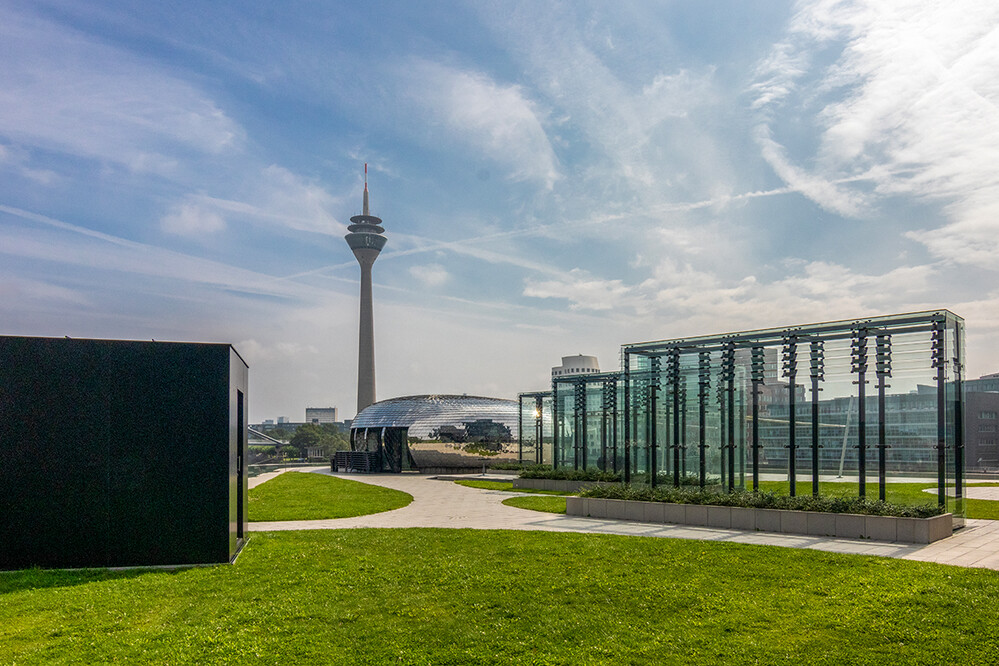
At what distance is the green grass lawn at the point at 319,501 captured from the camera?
21.5m

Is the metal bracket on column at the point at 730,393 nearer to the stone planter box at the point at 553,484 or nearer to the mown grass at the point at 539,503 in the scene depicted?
the mown grass at the point at 539,503

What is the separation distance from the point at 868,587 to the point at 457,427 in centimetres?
4608

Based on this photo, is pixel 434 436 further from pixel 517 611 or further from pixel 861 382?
pixel 517 611

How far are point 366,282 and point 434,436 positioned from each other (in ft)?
243

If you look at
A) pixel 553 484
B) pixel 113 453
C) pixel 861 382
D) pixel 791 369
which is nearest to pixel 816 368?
pixel 791 369

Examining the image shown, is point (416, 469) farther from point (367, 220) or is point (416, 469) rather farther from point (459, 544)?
point (367, 220)

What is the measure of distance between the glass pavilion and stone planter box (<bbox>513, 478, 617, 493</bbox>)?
4.20 m

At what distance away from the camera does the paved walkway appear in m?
13.8

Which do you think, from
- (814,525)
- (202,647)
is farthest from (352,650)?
(814,525)

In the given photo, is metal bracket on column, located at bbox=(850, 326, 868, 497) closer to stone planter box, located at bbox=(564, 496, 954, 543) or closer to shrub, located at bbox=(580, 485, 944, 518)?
shrub, located at bbox=(580, 485, 944, 518)

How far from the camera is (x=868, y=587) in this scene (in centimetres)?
1052

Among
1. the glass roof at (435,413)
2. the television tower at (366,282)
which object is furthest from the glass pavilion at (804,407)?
the television tower at (366,282)

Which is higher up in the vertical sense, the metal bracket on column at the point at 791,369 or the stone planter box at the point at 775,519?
the metal bracket on column at the point at 791,369

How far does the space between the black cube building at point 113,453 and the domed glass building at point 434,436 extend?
A: 40065 millimetres
